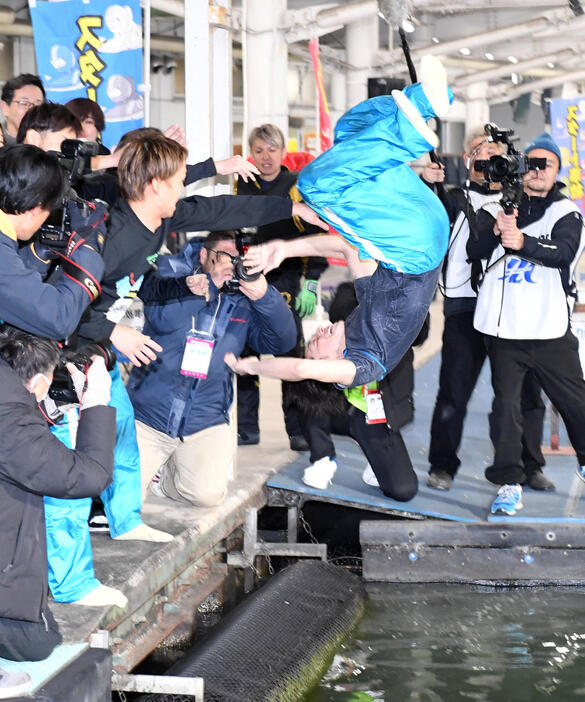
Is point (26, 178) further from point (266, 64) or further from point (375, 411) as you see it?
point (266, 64)

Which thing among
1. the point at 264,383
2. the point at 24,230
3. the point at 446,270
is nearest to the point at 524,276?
the point at 446,270

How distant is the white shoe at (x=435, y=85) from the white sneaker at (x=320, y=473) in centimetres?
237

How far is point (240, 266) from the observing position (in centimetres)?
404

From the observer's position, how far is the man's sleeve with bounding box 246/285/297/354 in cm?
445

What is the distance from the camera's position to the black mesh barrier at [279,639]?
3.47 metres

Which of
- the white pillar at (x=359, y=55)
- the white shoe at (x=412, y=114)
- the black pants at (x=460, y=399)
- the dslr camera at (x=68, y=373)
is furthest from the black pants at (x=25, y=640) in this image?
the white pillar at (x=359, y=55)

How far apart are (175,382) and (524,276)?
1.71 metres

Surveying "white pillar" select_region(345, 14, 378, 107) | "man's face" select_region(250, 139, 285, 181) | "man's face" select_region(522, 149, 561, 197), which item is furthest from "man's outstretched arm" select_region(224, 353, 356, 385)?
"white pillar" select_region(345, 14, 378, 107)

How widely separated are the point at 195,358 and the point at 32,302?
1681mm

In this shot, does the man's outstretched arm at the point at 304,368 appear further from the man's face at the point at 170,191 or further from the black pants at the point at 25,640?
the black pants at the point at 25,640

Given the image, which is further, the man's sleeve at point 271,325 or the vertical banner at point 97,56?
the vertical banner at point 97,56

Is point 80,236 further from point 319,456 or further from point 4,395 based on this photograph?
point 319,456

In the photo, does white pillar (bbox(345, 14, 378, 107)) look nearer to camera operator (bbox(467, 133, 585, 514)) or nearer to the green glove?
the green glove

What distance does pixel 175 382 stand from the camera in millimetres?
4602
